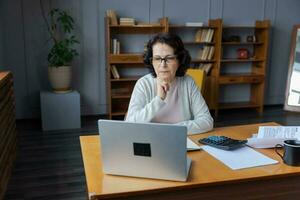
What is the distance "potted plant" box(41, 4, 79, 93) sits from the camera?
4387 millimetres

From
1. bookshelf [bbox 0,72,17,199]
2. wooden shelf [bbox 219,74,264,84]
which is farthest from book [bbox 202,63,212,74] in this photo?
bookshelf [bbox 0,72,17,199]

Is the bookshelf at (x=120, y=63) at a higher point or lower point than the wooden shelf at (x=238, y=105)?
higher

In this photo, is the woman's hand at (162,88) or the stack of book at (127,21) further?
the stack of book at (127,21)

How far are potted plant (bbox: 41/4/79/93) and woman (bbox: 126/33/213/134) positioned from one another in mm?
2597

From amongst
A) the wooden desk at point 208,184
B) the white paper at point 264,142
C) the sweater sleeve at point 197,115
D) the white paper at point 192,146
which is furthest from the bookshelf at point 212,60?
the wooden desk at point 208,184

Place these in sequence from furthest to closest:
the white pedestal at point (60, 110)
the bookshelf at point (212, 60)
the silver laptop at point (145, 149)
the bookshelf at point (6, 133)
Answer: the bookshelf at point (212, 60) < the white pedestal at point (60, 110) < the bookshelf at point (6, 133) < the silver laptop at point (145, 149)

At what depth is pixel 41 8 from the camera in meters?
4.67

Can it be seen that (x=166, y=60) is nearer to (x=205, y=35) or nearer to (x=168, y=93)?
(x=168, y=93)

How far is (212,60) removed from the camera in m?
5.13

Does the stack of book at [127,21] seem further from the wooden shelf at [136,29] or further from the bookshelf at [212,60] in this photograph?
the wooden shelf at [136,29]

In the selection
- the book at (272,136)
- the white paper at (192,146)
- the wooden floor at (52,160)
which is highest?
the book at (272,136)

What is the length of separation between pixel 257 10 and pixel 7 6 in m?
3.90

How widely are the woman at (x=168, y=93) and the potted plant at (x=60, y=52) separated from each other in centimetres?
260

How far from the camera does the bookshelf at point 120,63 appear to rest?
15.5ft
